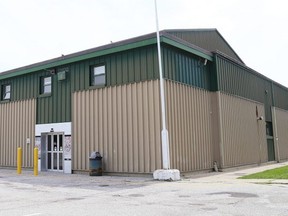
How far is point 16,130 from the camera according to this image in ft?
71.4

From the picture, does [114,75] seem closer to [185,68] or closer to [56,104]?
[185,68]

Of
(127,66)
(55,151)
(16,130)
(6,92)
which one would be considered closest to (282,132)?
(127,66)

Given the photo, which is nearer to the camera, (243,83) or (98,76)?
(98,76)

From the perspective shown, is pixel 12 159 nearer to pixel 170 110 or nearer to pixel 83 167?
pixel 83 167

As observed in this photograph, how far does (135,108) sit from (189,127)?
9.40 feet

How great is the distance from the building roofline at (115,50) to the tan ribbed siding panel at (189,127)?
6.21ft

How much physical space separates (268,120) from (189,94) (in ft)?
39.2

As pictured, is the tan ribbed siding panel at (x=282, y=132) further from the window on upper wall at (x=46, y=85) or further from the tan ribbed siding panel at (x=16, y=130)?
the tan ribbed siding panel at (x=16, y=130)

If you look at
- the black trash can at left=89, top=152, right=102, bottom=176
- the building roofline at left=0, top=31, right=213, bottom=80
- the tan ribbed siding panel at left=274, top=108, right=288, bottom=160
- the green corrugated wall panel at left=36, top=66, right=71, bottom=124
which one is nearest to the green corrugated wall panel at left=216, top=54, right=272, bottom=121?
the building roofline at left=0, top=31, right=213, bottom=80

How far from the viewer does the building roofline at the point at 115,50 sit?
15.5m

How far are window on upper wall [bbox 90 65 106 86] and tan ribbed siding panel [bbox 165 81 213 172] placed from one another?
3738mm

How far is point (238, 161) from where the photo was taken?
66.7ft

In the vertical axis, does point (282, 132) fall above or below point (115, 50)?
below

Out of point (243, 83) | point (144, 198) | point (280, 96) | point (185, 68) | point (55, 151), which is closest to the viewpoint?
point (144, 198)
